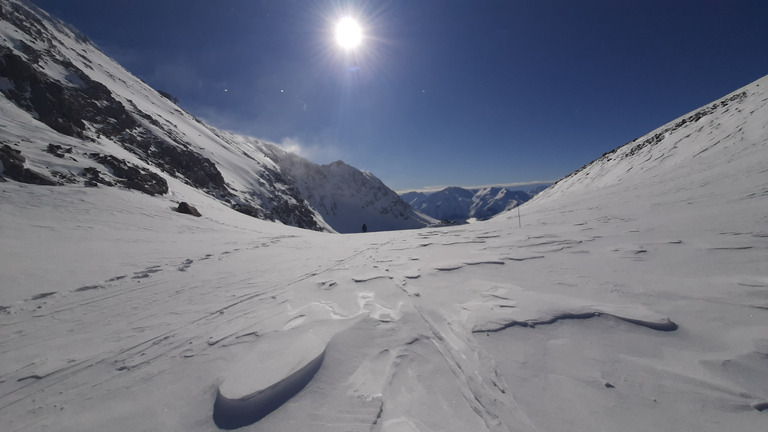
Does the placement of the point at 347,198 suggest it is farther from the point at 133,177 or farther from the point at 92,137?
the point at 133,177

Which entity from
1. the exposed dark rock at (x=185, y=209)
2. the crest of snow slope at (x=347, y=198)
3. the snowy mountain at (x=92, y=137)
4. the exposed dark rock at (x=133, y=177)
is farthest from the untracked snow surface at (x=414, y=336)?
the crest of snow slope at (x=347, y=198)

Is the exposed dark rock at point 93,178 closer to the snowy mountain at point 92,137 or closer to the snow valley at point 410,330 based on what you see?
the snowy mountain at point 92,137

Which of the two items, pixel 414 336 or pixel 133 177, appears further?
pixel 133 177

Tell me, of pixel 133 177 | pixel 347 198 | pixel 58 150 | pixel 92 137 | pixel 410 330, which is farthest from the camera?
pixel 347 198

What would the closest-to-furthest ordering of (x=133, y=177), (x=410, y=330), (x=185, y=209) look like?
1. (x=410, y=330)
2. (x=185, y=209)
3. (x=133, y=177)

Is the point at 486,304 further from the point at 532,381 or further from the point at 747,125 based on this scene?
the point at 747,125

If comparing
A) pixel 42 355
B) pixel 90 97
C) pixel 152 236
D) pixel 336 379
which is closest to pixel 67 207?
pixel 152 236

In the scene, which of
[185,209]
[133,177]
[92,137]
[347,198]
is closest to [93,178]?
Result: [133,177]
